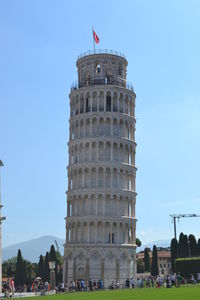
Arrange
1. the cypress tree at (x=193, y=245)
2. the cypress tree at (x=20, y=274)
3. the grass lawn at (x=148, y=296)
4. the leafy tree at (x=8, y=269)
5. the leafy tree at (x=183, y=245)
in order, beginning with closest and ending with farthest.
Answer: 1. the grass lawn at (x=148, y=296)
2. the cypress tree at (x=20, y=274)
3. the leafy tree at (x=183, y=245)
4. the cypress tree at (x=193, y=245)
5. the leafy tree at (x=8, y=269)

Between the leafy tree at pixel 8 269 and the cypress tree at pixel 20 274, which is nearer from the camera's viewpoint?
the cypress tree at pixel 20 274

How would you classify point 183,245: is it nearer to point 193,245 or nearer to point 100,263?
point 193,245

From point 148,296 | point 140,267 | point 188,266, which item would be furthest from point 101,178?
point 140,267

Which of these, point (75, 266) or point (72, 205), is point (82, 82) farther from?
point (75, 266)

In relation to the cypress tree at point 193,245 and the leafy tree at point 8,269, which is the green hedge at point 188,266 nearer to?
the cypress tree at point 193,245

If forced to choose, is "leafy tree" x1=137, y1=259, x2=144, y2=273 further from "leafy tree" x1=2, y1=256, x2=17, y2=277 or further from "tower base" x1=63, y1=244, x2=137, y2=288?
"tower base" x1=63, y1=244, x2=137, y2=288

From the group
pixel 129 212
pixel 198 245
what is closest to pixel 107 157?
pixel 129 212

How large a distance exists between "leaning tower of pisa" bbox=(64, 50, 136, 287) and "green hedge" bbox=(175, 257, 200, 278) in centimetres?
751

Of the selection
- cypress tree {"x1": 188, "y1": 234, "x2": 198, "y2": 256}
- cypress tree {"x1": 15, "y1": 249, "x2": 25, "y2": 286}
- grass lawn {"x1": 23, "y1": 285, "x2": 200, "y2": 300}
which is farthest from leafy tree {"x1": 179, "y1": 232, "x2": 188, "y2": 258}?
grass lawn {"x1": 23, "y1": 285, "x2": 200, "y2": 300}

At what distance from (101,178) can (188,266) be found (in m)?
19.9

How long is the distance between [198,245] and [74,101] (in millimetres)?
42280

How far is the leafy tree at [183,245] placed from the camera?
338ft

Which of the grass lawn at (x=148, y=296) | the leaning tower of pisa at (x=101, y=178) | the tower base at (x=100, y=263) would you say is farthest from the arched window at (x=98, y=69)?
the grass lawn at (x=148, y=296)

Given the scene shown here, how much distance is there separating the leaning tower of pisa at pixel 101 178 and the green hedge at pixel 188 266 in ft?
24.6
